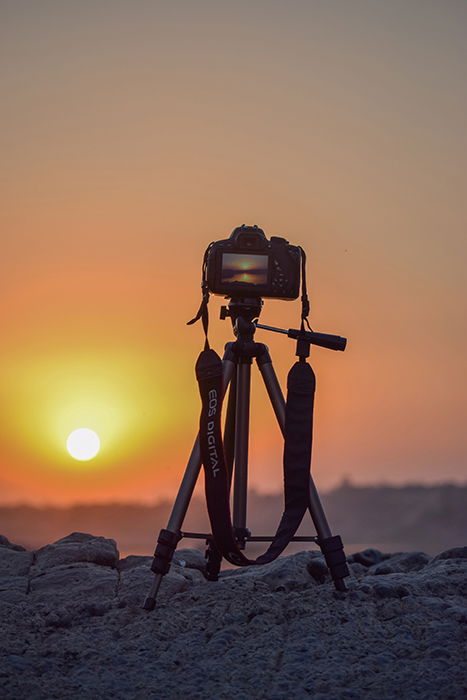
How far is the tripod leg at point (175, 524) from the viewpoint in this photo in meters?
6.38

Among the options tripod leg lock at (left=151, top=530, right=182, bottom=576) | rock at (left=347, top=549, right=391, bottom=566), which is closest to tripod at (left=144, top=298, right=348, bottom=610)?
tripod leg lock at (left=151, top=530, right=182, bottom=576)

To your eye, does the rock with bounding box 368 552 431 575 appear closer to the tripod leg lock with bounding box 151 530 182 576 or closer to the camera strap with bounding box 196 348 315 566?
the camera strap with bounding box 196 348 315 566

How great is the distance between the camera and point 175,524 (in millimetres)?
6445

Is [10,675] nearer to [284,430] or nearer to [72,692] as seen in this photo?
[72,692]

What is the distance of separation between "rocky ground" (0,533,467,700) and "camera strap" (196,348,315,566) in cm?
54

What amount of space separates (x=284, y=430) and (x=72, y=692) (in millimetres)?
2545

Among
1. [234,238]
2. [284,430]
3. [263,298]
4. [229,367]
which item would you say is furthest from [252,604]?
[234,238]

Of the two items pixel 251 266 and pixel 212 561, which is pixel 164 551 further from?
pixel 251 266

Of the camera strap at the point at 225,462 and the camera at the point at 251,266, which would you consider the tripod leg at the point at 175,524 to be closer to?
the camera strap at the point at 225,462

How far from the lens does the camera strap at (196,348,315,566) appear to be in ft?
20.9

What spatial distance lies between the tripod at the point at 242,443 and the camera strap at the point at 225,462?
0.12 meters

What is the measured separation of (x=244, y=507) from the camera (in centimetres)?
686

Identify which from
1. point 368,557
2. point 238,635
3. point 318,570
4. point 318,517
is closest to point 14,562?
point 318,570

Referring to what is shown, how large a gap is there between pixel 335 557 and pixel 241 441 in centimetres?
118
